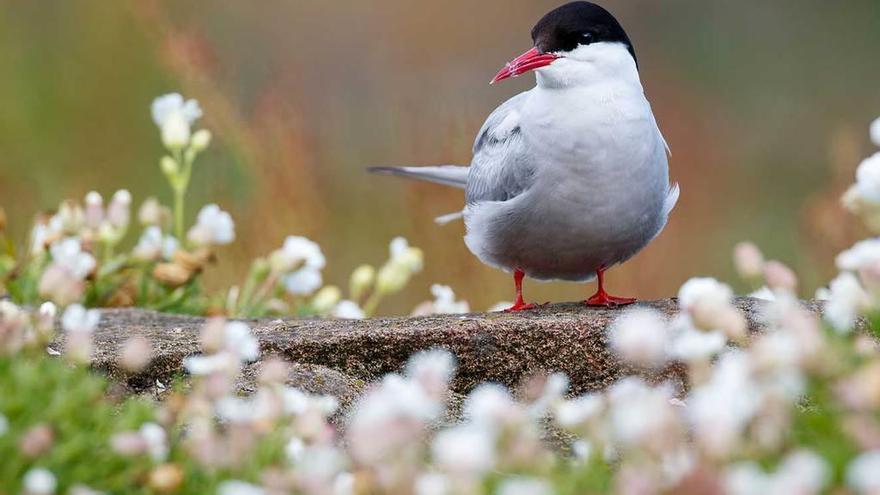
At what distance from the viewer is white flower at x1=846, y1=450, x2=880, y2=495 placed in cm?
138

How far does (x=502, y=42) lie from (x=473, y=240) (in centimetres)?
426

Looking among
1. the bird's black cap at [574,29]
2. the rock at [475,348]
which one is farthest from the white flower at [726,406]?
the bird's black cap at [574,29]

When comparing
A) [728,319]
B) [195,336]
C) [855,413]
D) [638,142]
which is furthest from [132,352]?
[638,142]

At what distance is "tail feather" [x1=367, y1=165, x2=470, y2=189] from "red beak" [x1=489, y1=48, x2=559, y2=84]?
2.13 ft

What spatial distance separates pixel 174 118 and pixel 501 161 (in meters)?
1.05

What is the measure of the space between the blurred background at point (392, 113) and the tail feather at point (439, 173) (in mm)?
442

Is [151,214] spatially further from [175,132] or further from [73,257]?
[73,257]

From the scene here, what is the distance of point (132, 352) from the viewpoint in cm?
193

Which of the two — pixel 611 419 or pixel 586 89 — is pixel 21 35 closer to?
pixel 586 89

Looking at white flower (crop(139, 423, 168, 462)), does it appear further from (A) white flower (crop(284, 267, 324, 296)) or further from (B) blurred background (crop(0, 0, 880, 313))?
(B) blurred background (crop(0, 0, 880, 313))

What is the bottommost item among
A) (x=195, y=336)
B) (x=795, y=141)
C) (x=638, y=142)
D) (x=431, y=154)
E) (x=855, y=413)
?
(x=795, y=141)

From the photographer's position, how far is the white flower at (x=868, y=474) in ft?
4.53

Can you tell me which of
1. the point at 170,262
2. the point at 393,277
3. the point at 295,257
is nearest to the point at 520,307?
the point at 393,277

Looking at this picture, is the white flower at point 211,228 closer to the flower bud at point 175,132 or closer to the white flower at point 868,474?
the flower bud at point 175,132
